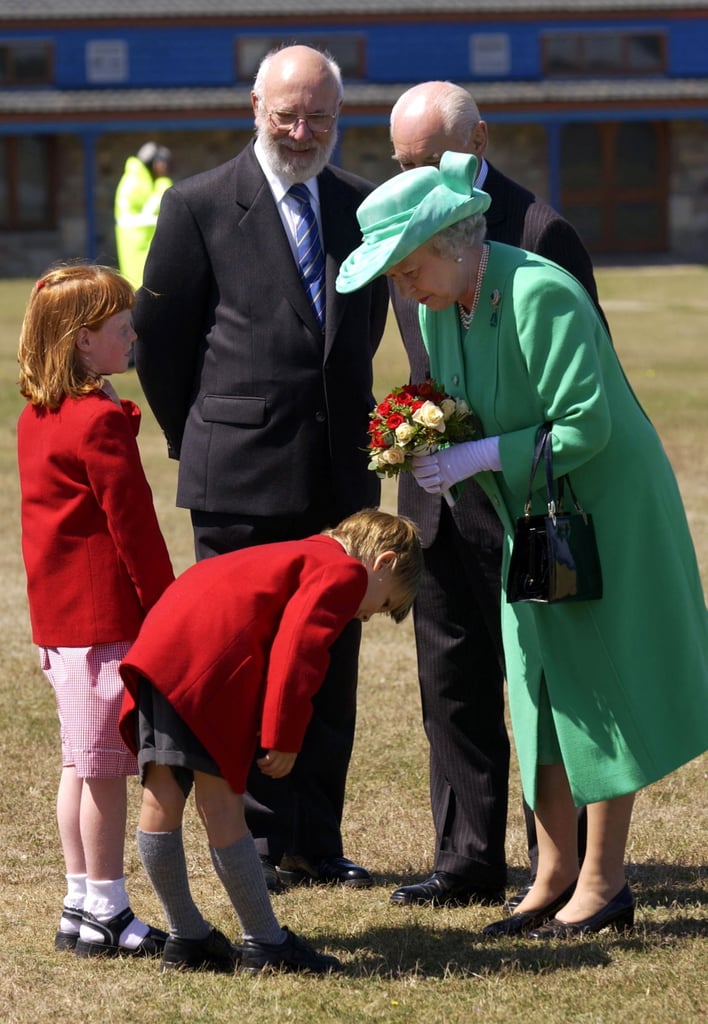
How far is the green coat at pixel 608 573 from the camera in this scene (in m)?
3.93

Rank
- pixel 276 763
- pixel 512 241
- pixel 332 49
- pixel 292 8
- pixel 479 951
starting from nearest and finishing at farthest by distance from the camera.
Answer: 1. pixel 276 763
2. pixel 479 951
3. pixel 512 241
4. pixel 332 49
5. pixel 292 8

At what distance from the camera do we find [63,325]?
406 cm

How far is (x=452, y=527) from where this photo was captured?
14.7 ft

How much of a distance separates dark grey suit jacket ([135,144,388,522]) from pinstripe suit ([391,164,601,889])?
0.26m

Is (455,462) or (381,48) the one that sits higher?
(381,48)

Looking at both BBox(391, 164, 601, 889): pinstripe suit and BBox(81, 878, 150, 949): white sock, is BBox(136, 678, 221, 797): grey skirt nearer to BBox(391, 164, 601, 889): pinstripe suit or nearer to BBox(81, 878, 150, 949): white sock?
BBox(81, 878, 150, 949): white sock

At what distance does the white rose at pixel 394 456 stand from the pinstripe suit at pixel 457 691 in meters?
0.53

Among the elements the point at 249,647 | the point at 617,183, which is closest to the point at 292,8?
the point at 617,183

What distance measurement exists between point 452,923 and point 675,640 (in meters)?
1.01

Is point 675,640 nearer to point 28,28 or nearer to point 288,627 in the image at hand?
point 288,627

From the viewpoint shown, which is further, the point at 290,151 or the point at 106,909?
the point at 290,151

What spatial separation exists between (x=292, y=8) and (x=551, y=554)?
33.6 m

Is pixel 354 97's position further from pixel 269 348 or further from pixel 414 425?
pixel 414 425

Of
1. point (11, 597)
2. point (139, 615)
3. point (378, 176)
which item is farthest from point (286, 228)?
point (378, 176)
